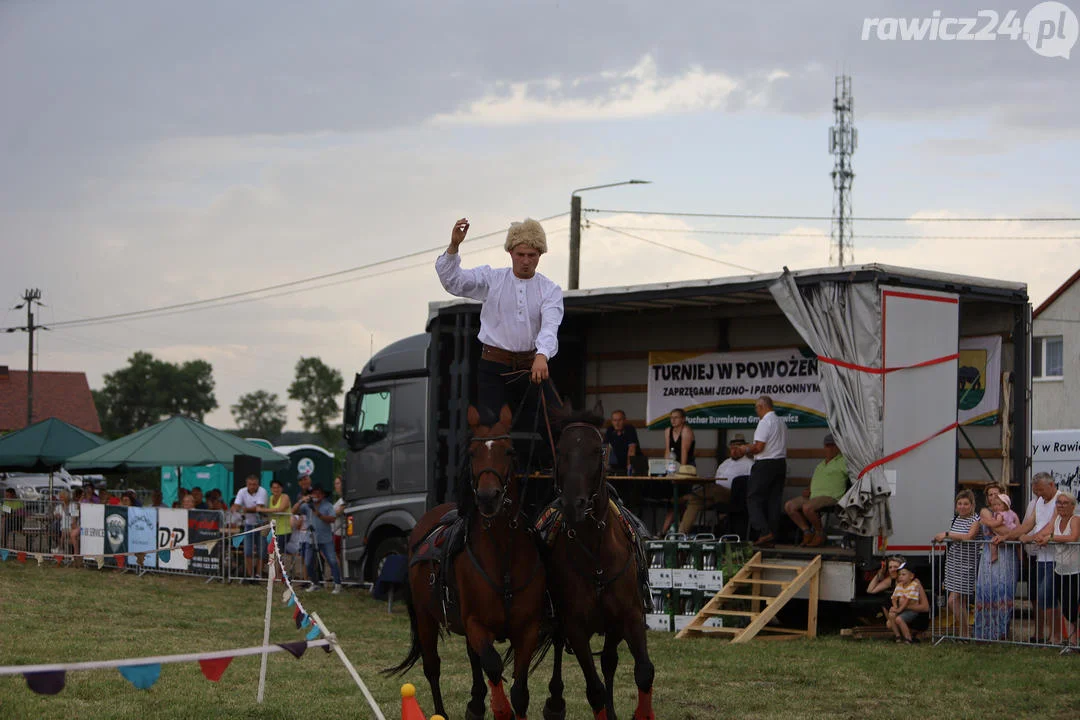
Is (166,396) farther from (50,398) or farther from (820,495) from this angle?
(820,495)

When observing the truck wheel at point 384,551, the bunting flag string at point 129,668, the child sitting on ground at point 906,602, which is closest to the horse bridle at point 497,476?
the bunting flag string at point 129,668

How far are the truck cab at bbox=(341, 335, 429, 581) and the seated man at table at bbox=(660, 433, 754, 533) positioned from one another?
3.37m

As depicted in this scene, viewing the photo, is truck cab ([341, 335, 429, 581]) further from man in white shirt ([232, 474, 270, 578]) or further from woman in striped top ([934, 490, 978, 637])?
woman in striped top ([934, 490, 978, 637])

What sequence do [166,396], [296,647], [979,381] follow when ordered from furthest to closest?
[166,396], [979,381], [296,647]

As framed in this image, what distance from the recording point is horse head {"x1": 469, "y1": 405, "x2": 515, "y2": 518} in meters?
6.38

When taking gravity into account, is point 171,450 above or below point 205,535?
above

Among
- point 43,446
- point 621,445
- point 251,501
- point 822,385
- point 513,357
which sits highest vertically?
point 822,385

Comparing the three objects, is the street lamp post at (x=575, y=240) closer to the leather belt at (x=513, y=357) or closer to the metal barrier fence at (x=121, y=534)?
the metal barrier fence at (x=121, y=534)

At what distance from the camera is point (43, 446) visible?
2503 centimetres

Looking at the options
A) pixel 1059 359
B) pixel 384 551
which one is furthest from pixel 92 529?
pixel 1059 359

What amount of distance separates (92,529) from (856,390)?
1559 cm

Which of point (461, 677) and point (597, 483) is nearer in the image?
point (597, 483)

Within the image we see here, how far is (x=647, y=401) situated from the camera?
55.3 feet

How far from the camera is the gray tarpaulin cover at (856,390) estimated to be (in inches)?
483
